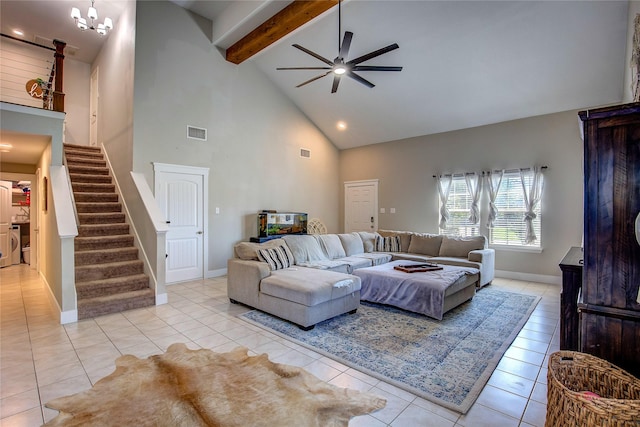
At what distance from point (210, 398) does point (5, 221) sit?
311 inches

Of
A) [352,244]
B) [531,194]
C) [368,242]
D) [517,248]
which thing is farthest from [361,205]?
[531,194]

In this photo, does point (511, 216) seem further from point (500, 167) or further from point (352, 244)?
point (352, 244)

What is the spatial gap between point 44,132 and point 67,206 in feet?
3.46

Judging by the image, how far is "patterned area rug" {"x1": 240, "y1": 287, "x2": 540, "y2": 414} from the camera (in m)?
2.36

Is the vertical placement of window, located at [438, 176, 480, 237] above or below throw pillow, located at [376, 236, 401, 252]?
above

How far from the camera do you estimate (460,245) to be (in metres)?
5.79

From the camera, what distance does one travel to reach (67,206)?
3922mm

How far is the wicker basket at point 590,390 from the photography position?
121 centimetres

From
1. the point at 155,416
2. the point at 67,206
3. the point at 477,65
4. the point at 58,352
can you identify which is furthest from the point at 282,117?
the point at 155,416

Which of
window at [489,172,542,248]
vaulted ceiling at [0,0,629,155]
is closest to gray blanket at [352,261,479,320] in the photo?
window at [489,172,542,248]

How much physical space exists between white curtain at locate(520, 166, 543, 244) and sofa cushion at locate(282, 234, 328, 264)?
3.88 metres

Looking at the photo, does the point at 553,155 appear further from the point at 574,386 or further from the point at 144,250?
the point at 144,250

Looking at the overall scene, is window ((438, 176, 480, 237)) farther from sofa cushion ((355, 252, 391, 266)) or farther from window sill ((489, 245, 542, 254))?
sofa cushion ((355, 252, 391, 266))

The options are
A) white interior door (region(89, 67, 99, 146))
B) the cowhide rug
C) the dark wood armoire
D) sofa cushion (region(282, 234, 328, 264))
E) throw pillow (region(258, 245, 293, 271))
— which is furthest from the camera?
white interior door (region(89, 67, 99, 146))
